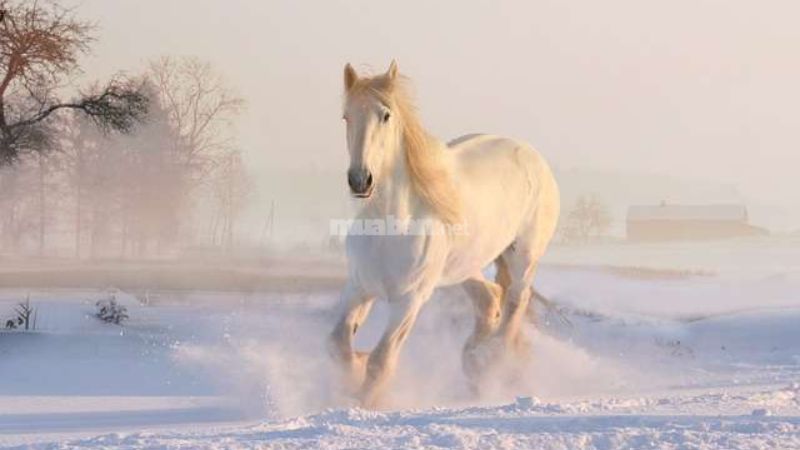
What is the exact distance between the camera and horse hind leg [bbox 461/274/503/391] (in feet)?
26.6

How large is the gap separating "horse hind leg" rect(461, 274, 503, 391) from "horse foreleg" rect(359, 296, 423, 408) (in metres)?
1.58

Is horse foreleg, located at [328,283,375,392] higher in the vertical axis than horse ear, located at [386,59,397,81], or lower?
lower

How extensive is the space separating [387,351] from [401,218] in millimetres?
891

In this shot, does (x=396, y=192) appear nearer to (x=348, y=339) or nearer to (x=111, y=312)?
(x=348, y=339)

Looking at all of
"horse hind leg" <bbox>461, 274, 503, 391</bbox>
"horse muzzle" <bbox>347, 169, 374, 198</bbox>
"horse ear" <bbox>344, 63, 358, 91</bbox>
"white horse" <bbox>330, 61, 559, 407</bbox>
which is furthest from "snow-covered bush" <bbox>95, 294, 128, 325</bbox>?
"horse muzzle" <bbox>347, 169, 374, 198</bbox>

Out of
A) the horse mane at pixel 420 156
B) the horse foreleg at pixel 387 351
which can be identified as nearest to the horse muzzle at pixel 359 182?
the horse mane at pixel 420 156

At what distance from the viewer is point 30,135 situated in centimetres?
1461

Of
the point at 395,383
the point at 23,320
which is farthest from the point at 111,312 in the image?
the point at 395,383

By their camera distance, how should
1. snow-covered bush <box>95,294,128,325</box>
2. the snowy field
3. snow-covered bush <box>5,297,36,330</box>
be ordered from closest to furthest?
the snowy field → snow-covered bush <box>5,297,36,330</box> → snow-covered bush <box>95,294,128,325</box>

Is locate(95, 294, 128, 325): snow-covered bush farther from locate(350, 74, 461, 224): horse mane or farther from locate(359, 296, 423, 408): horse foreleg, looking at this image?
locate(350, 74, 461, 224): horse mane

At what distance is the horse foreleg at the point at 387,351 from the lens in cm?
660

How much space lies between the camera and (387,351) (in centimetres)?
662

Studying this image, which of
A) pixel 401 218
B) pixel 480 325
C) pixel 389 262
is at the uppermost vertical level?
pixel 401 218

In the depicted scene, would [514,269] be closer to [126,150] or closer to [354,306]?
[354,306]
